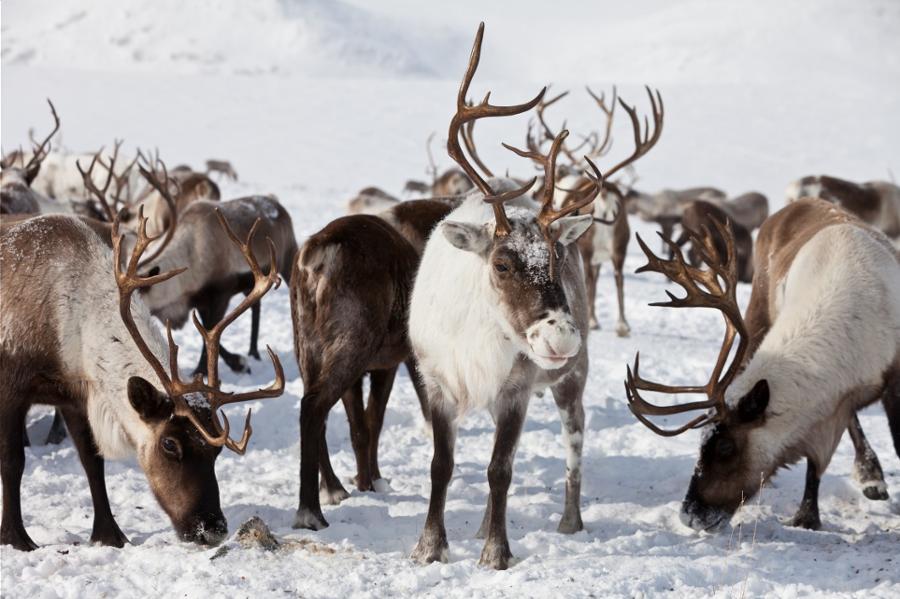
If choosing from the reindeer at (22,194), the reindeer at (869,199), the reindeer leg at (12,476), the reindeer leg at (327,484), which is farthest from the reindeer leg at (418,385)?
the reindeer at (869,199)

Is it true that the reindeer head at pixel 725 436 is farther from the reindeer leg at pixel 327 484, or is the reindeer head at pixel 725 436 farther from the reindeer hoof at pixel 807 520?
the reindeer leg at pixel 327 484

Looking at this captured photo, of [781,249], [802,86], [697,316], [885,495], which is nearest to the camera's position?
[885,495]

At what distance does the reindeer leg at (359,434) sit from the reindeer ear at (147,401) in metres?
1.39

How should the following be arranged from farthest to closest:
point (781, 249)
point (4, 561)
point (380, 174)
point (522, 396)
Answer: point (380, 174) → point (781, 249) → point (522, 396) → point (4, 561)

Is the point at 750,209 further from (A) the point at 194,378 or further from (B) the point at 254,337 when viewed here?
(A) the point at 194,378

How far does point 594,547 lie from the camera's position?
4.57 meters

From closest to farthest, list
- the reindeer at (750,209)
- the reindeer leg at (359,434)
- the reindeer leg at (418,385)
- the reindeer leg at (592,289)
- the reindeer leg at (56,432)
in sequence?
the reindeer leg at (359,434) → the reindeer leg at (418,385) → the reindeer leg at (56,432) → the reindeer leg at (592,289) → the reindeer at (750,209)

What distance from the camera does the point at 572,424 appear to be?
5238 millimetres

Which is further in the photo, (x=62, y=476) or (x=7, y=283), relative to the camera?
(x=62, y=476)

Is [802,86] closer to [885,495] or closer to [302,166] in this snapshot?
[302,166]

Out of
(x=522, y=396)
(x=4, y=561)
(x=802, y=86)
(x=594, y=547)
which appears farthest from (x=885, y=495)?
(x=802, y=86)

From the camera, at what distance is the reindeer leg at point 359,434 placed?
5555 millimetres

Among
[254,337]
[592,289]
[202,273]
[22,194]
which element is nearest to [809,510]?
[202,273]

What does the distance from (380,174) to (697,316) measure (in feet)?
76.7
